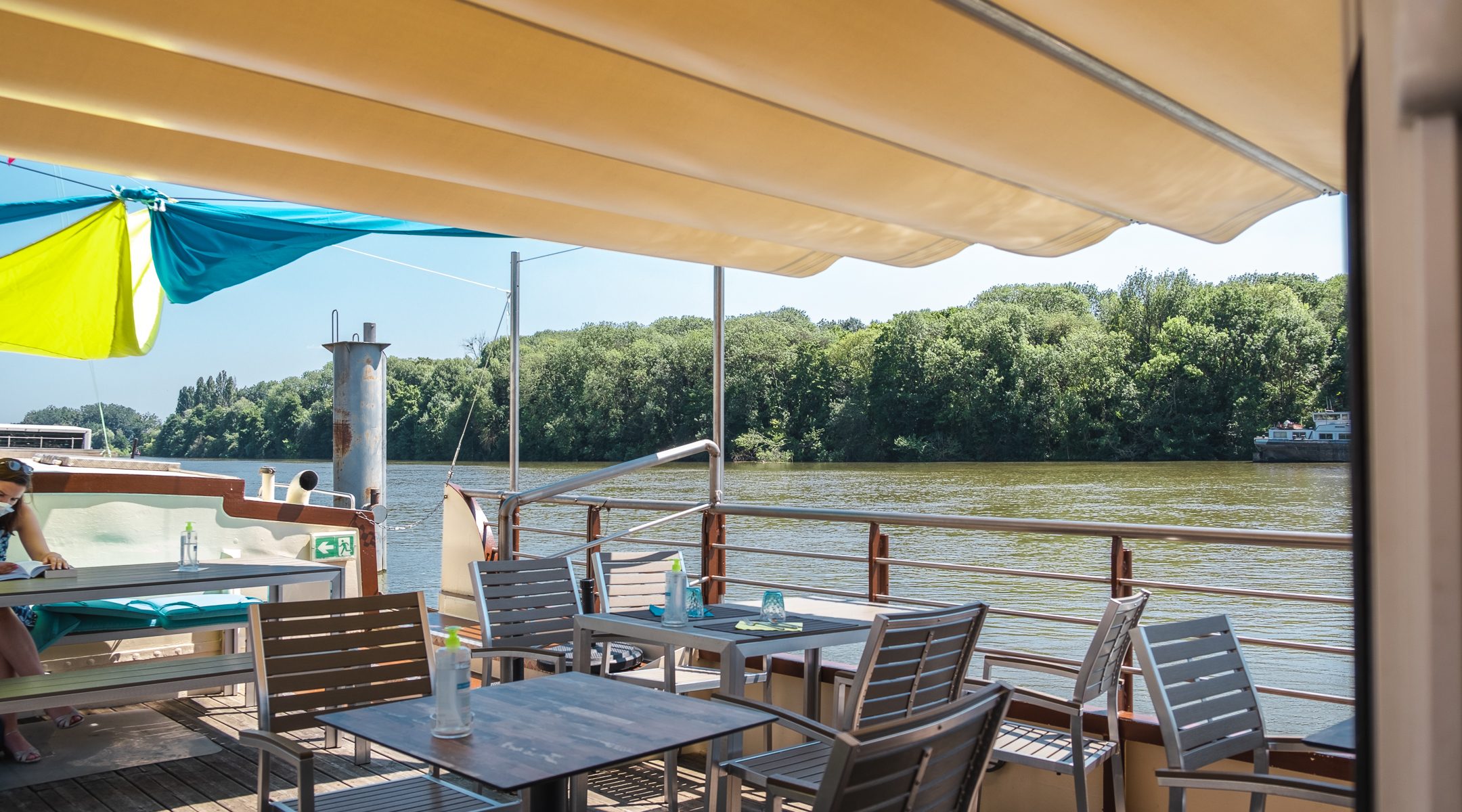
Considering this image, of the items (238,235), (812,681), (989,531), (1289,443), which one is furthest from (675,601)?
(1289,443)

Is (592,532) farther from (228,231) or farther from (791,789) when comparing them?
(791,789)

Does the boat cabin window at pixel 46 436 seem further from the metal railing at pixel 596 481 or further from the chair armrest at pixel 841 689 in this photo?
the chair armrest at pixel 841 689

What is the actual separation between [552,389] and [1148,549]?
65.9 feet

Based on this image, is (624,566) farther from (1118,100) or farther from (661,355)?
(661,355)

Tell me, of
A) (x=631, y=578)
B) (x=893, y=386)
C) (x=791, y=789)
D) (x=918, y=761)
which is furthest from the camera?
(x=893, y=386)

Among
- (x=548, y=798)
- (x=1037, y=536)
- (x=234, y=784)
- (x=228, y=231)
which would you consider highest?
(x=228, y=231)

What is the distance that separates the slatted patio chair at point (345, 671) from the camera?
2.63 m

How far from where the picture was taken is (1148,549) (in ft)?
115

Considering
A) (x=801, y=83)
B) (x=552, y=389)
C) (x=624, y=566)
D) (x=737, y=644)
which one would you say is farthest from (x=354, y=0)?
(x=552, y=389)

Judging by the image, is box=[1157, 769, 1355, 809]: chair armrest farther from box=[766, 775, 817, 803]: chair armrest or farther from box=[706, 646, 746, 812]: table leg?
box=[706, 646, 746, 812]: table leg

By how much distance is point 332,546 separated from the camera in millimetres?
5867

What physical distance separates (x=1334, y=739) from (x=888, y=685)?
998 mm

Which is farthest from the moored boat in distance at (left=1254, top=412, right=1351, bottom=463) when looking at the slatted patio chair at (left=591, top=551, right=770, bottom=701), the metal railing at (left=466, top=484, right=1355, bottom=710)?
the slatted patio chair at (left=591, top=551, right=770, bottom=701)

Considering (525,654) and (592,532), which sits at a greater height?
(592,532)
